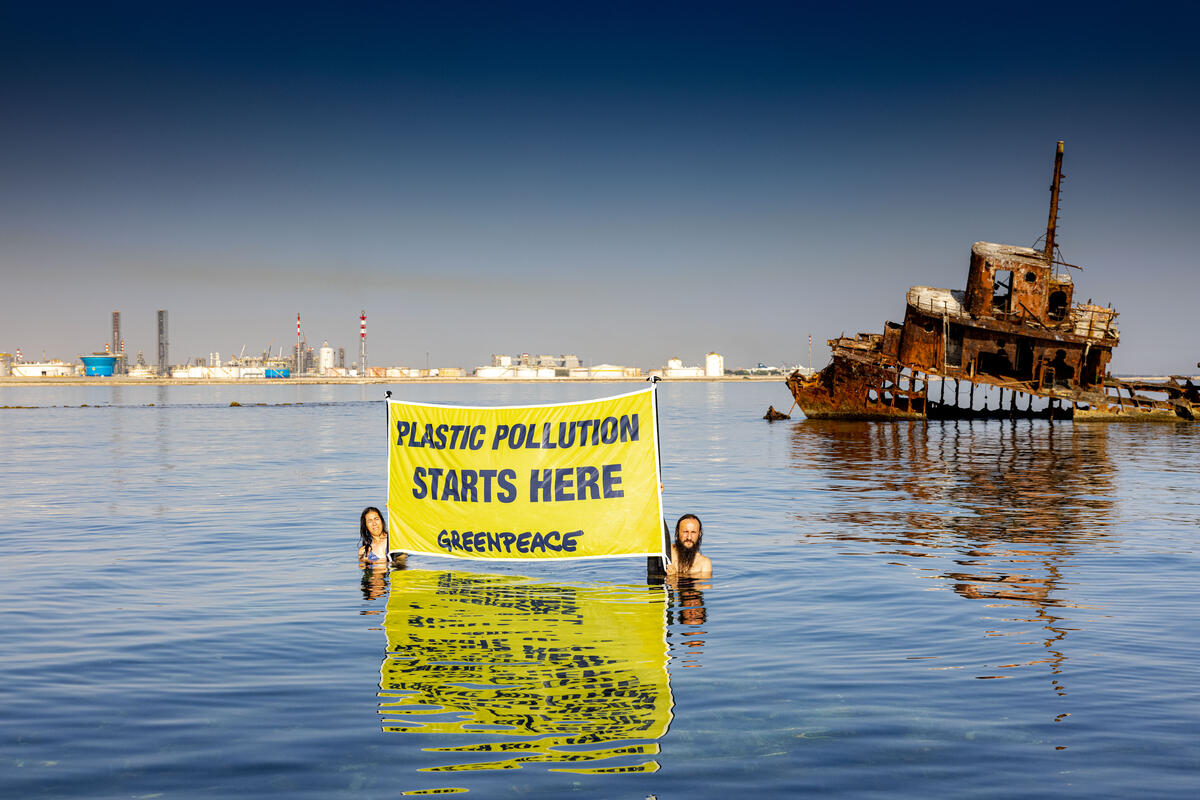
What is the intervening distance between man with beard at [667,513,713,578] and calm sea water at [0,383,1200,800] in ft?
1.21

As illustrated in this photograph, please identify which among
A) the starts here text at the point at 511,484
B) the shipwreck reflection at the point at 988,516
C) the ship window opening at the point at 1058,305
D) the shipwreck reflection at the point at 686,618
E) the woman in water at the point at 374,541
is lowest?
the shipwreck reflection at the point at 988,516

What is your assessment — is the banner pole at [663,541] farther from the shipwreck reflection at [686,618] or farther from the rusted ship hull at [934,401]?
the rusted ship hull at [934,401]

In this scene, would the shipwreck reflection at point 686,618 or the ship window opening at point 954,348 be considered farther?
the ship window opening at point 954,348

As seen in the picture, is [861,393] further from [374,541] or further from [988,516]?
[374,541]

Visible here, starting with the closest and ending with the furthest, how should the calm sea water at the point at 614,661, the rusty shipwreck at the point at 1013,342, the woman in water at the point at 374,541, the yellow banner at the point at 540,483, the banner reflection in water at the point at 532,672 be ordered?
the calm sea water at the point at 614,661, the banner reflection in water at the point at 532,672, the yellow banner at the point at 540,483, the woman in water at the point at 374,541, the rusty shipwreck at the point at 1013,342

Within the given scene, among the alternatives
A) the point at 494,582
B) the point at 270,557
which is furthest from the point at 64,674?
the point at 270,557

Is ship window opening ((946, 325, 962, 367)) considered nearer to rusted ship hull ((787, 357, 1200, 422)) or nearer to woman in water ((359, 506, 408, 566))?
rusted ship hull ((787, 357, 1200, 422))

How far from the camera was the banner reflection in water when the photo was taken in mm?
8172

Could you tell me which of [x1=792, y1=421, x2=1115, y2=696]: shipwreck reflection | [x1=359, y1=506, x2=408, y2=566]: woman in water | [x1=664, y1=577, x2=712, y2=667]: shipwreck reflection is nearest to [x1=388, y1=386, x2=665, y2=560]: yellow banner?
[x1=664, y1=577, x2=712, y2=667]: shipwreck reflection

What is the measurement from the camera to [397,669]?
10375 millimetres

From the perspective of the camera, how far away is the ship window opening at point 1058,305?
57094mm

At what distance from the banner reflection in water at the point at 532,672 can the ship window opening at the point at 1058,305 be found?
51.3 meters

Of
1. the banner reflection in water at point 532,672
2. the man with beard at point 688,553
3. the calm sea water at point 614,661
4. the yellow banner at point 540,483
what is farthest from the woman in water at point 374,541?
the man with beard at point 688,553

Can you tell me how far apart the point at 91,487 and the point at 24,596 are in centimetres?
1780
